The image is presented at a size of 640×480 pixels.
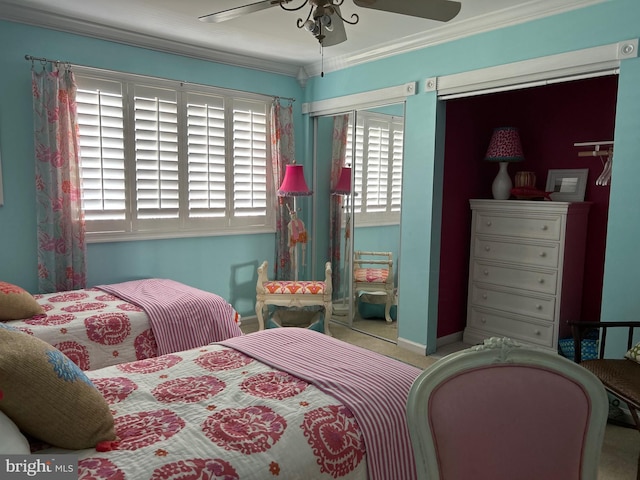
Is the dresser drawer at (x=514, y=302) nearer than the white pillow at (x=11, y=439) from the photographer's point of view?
No

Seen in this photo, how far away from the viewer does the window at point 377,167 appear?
421cm

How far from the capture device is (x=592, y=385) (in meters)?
1.26

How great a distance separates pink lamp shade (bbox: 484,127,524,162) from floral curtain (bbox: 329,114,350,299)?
1374 millimetres

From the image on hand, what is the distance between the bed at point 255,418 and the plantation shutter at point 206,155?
233 centimetres

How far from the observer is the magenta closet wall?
3877 millimetres

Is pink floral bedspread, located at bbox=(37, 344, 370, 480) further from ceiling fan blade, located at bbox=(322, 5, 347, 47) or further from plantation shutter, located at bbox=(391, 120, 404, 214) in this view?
plantation shutter, located at bbox=(391, 120, 404, 214)

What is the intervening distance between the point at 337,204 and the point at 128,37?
2.34 m

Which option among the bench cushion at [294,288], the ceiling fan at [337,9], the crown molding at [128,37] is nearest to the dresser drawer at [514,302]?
the bench cushion at [294,288]

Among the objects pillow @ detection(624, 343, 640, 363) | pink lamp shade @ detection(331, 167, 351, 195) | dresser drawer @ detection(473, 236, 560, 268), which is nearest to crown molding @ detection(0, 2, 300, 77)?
pink lamp shade @ detection(331, 167, 351, 195)

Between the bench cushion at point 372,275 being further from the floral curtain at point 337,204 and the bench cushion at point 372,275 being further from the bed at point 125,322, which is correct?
the bed at point 125,322

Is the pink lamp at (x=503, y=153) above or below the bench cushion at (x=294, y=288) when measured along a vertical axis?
above

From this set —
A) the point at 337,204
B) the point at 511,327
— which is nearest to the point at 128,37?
the point at 337,204

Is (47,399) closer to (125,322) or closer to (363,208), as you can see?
(125,322)

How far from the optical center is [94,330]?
279cm
